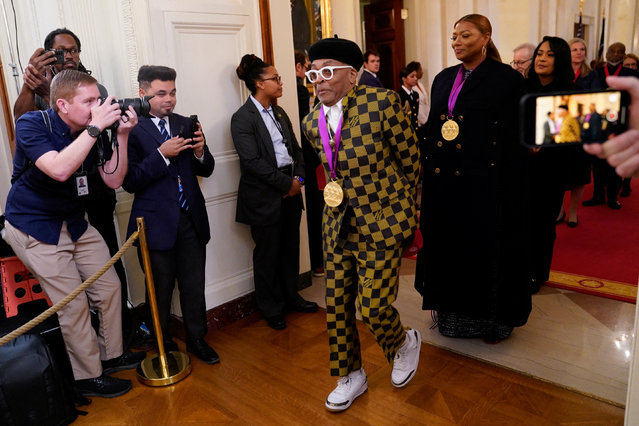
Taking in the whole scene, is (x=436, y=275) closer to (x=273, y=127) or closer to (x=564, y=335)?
(x=564, y=335)

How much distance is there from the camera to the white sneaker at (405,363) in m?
2.54

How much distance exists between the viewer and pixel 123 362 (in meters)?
3.02

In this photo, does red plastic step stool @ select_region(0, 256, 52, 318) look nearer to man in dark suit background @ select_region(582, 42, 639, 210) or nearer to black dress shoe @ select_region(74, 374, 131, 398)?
black dress shoe @ select_region(74, 374, 131, 398)

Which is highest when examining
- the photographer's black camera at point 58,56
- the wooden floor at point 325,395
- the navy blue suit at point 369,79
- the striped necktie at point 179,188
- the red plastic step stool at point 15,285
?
the photographer's black camera at point 58,56

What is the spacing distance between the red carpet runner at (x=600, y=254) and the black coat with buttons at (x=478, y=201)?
1216mm

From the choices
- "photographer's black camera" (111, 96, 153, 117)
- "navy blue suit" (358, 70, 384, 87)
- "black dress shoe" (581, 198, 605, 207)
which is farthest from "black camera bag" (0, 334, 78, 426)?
"black dress shoe" (581, 198, 605, 207)

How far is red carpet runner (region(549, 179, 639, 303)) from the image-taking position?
3734mm

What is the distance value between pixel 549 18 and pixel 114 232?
8.79 meters

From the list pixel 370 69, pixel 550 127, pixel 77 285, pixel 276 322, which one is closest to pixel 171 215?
pixel 77 285

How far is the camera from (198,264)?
118 inches

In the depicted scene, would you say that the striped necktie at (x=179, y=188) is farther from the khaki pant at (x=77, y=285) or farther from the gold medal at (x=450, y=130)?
the gold medal at (x=450, y=130)

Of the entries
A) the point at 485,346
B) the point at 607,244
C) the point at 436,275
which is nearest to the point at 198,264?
the point at 436,275

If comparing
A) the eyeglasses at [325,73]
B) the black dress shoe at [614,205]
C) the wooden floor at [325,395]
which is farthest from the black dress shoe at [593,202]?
the eyeglasses at [325,73]

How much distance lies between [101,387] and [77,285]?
57 centimetres
